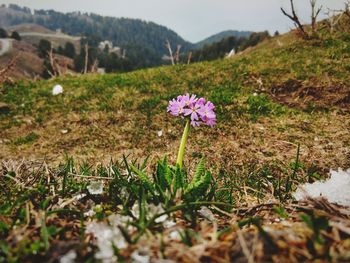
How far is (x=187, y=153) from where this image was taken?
557cm

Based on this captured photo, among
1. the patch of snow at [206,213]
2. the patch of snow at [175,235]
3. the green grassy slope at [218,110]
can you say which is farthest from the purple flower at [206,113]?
the green grassy slope at [218,110]

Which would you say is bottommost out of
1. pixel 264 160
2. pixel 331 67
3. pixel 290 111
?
pixel 264 160

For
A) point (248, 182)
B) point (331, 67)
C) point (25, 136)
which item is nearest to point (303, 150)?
point (248, 182)

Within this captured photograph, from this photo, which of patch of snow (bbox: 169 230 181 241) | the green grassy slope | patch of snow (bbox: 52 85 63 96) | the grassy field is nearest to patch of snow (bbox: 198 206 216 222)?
the grassy field

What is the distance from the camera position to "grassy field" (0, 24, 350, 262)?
1.32 m

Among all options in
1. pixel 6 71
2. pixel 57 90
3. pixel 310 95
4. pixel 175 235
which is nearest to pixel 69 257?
pixel 175 235

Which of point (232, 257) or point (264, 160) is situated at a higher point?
point (232, 257)

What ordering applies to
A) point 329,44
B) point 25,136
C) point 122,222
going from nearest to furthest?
1. point 122,222
2. point 25,136
3. point 329,44

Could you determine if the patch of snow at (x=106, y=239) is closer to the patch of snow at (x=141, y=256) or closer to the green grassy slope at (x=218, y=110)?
the patch of snow at (x=141, y=256)

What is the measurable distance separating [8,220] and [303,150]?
14.4 feet

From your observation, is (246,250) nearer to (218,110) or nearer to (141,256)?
(141,256)

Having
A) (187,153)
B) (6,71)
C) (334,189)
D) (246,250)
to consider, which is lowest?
(187,153)

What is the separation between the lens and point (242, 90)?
747cm

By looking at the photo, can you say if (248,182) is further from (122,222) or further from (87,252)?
(87,252)
